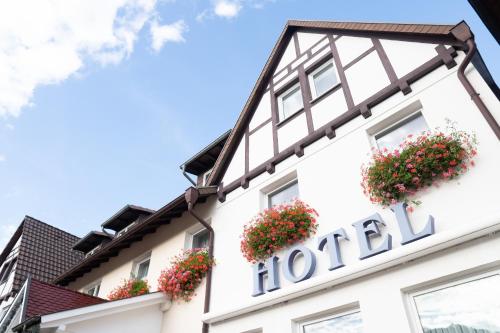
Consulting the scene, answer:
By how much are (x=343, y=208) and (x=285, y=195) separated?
6.48 feet

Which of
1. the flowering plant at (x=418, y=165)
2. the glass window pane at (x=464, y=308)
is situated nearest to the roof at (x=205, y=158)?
the flowering plant at (x=418, y=165)

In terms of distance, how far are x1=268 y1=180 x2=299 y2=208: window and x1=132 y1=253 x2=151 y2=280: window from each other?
5002 mm

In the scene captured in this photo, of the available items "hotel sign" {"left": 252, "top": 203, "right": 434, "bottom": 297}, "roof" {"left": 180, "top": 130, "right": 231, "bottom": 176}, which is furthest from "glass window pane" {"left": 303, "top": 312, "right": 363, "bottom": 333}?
"roof" {"left": 180, "top": 130, "right": 231, "bottom": 176}

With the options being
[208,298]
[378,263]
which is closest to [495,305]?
[378,263]

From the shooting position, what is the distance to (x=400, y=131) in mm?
6539

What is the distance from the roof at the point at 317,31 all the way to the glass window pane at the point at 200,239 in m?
1.36

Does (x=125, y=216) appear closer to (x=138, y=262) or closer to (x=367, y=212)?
(x=138, y=262)

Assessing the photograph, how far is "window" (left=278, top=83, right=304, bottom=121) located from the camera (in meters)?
9.20

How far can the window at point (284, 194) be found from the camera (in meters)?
7.84

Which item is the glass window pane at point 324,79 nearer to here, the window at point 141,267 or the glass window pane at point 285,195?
the glass window pane at point 285,195

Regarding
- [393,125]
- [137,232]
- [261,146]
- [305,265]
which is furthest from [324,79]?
[137,232]

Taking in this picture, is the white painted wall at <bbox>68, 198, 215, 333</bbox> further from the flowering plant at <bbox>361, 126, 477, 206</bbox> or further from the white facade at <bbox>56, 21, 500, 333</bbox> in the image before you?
the flowering plant at <bbox>361, 126, 477, 206</bbox>

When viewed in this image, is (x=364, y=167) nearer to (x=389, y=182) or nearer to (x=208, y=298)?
(x=389, y=182)

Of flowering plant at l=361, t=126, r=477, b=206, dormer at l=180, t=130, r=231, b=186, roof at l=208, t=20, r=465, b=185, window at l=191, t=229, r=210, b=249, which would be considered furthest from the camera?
dormer at l=180, t=130, r=231, b=186
